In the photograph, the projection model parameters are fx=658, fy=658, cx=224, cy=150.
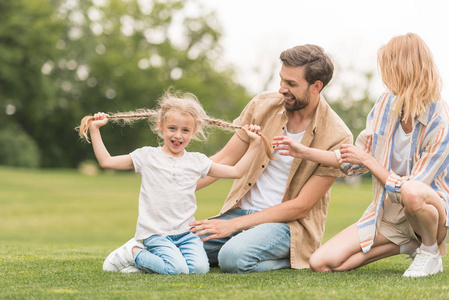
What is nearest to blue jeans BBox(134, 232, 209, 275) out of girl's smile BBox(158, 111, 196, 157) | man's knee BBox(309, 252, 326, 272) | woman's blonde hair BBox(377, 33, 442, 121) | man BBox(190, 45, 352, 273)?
man BBox(190, 45, 352, 273)

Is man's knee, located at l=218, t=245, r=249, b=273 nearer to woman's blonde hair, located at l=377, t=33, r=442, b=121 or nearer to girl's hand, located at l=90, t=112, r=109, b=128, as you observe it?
girl's hand, located at l=90, t=112, r=109, b=128

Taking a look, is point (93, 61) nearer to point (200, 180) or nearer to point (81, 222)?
point (81, 222)

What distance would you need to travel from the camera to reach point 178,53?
45.3 metres

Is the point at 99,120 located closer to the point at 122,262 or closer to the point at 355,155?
the point at 122,262

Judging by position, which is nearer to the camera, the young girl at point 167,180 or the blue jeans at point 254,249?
the young girl at point 167,180

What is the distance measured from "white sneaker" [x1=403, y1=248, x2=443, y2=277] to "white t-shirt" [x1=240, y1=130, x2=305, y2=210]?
3.98ft

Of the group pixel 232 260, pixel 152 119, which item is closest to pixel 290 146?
pixel 232 260

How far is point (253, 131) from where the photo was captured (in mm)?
5105

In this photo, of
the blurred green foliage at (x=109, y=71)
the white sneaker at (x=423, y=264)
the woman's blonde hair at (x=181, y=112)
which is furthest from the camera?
the blurred green foliage at (x=109, y=71)

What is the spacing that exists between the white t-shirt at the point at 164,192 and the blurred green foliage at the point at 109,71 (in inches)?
1284

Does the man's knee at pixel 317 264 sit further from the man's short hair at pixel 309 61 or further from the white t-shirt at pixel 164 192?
the man's short hair at pixel 309 61

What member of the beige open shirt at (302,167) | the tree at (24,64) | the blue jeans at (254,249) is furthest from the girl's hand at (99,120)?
the tree at (24,64)

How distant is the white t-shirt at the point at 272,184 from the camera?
17.3 ft

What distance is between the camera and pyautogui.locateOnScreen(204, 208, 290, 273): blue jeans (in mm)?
4750
